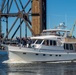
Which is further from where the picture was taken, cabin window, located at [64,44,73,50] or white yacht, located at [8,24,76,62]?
cabin window, located at [64,44,73,50]

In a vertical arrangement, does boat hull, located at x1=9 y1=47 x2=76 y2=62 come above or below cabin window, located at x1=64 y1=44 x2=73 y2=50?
below

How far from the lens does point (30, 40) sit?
72250 millimetres

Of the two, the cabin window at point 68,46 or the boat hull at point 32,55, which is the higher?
the cabin window at point 68,46

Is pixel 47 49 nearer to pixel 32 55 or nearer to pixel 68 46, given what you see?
pixel 32 55

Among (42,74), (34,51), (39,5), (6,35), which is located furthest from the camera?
(6,35)

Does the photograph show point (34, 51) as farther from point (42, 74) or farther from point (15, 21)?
point (15, 21)

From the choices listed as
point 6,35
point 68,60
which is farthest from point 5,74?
point 6,35

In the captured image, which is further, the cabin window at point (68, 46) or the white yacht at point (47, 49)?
the cabin window at point (68, 46)

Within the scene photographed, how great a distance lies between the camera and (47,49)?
70.2m

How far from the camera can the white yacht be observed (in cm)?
6938

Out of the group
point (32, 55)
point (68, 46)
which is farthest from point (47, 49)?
point (68, 46)

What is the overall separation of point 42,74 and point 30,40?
22.5 m

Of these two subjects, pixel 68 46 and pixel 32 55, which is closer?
pixel 32 55

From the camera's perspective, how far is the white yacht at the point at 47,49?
6938 cm
